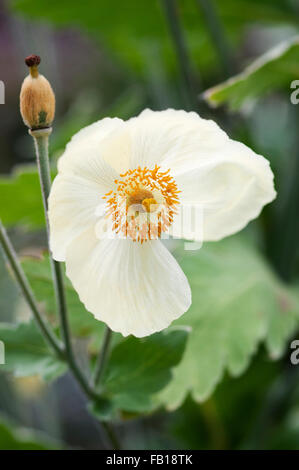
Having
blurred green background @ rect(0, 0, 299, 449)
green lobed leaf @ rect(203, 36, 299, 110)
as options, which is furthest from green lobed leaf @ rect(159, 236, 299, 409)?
green lobed leaf @ rect(203, 36, 299, 110)

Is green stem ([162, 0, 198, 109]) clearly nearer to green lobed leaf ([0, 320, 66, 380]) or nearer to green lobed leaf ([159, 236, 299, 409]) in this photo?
green lobed leaf ([159, 236, 299, 409])

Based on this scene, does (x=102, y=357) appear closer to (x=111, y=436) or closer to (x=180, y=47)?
(x=111, y=436)

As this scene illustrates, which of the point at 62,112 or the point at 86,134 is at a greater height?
the point at 86,134

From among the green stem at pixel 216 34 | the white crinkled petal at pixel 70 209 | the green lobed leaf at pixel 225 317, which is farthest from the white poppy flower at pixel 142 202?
the green stem at pixel 216 34

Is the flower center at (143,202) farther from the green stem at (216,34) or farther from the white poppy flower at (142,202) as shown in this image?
the green stem at (216,34)

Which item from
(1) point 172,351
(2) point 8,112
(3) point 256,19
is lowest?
(2) point 8,112

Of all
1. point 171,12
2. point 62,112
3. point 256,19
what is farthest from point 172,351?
point 62,112
